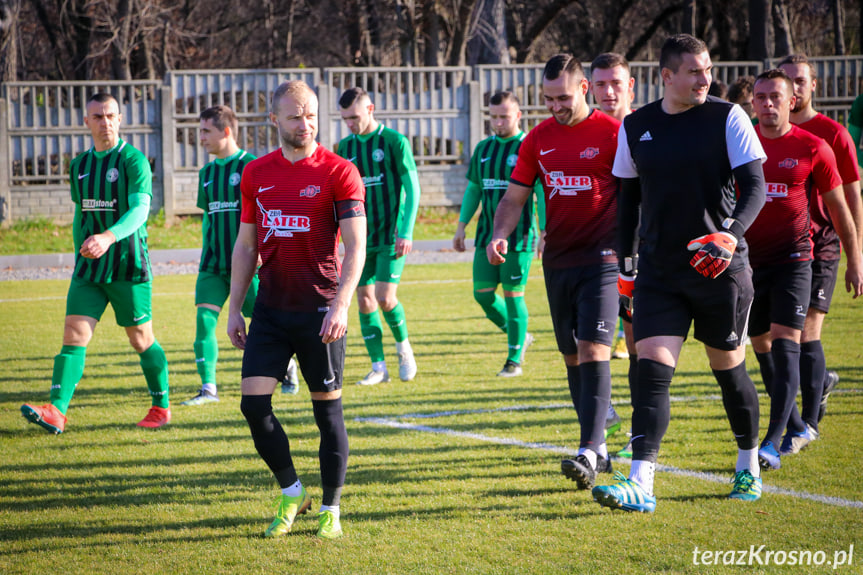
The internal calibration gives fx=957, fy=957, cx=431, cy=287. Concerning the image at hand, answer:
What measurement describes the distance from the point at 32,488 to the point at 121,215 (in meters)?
2.05

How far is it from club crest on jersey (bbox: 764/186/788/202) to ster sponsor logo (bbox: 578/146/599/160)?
3.74 ft

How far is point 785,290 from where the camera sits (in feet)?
18.6

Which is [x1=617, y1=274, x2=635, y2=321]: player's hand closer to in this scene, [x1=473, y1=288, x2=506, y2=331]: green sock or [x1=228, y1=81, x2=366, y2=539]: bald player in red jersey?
[x1=228, y1=81, x2=366, y2=539]: bald player in red jersey

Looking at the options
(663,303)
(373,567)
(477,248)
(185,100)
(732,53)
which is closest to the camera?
(373,567)

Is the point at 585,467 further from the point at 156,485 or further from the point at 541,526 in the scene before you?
the point at 156,485

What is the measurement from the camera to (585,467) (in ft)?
16.1

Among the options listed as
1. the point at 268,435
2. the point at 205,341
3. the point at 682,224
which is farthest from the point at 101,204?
the point at 682,224

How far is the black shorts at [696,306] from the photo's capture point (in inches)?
176

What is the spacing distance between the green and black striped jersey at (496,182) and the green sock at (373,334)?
122 centimetres

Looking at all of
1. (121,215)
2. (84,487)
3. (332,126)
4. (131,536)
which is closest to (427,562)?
(131,536)

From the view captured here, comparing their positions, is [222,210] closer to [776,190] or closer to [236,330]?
[236,330]

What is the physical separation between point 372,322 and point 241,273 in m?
3.76

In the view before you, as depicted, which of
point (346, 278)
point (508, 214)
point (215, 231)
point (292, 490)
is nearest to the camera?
point (346, 278)

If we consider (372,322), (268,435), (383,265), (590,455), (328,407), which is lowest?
(590,455)
